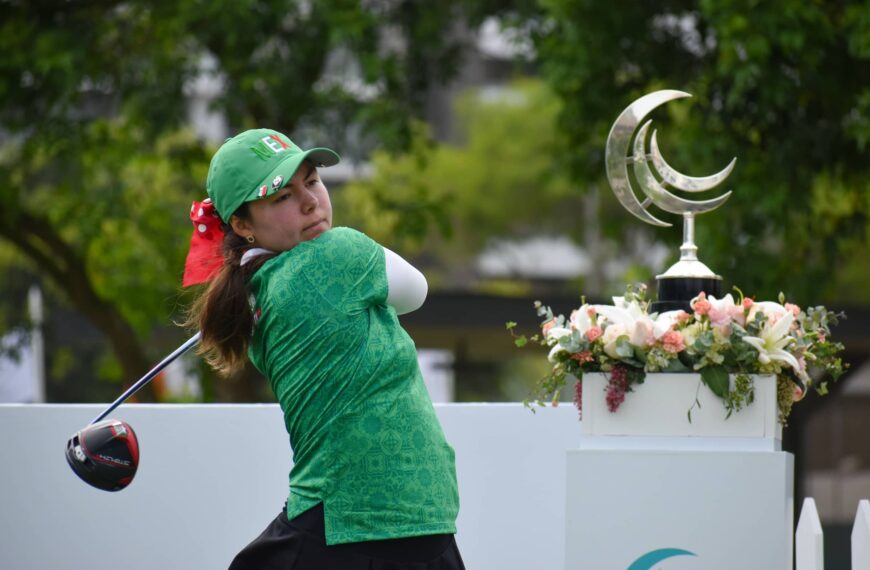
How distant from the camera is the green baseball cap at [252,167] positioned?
3053 mm

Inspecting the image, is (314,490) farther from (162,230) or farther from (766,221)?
(162,230)

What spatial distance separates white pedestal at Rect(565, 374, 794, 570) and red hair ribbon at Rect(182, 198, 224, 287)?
1.20m

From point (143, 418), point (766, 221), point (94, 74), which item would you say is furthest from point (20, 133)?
point (143, 418)

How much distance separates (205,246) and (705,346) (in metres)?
1.39

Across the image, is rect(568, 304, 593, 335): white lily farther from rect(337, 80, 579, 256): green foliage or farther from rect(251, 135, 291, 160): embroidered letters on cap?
rect(337, 80, 579, 256): green foliage

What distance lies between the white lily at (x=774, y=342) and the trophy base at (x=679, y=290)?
35 centimetres

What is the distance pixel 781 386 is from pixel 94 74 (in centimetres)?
903

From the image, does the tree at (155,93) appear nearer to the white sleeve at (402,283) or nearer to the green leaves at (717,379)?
the green leaves at (717,379)

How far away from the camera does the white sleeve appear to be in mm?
3051

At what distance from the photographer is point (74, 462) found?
3334 millimetres

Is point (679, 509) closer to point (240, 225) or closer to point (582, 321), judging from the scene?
point (582, 321)

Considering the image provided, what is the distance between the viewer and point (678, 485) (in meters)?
3.87

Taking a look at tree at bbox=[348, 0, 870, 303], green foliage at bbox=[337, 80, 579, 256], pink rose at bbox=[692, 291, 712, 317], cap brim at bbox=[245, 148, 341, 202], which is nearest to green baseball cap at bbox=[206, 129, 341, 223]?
cap brim at bbox=[245, 148, 341, 202]

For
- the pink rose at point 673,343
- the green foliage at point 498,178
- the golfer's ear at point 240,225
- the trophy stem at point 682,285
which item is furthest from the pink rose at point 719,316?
the green foliage at point 498,178
